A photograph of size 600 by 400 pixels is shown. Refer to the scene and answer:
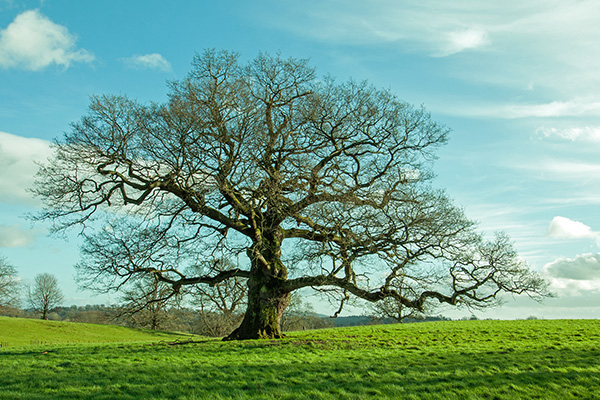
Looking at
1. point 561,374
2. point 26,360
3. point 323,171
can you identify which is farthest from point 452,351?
point 26,360

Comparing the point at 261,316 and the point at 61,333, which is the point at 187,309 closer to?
the point at 261,316

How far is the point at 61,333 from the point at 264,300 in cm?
3360

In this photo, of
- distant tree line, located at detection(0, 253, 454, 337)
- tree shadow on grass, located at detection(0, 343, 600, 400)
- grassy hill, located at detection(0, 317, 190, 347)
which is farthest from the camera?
grassy hill, located at detection(0, 317, 190, 347)

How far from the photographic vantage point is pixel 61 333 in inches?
1656

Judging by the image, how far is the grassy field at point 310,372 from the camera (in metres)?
8.82

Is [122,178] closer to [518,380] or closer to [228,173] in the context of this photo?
[228,173]

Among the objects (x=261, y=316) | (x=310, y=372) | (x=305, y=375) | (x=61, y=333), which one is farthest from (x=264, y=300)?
(x=61, y=333)

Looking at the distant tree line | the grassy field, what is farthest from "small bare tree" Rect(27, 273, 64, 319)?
the grassy field

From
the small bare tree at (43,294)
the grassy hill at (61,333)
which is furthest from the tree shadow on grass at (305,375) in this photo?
the small bare tree at (43,294)

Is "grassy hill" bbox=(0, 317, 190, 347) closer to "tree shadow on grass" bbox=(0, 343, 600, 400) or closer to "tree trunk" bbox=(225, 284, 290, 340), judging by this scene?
"tree trunk" bbox=(225, 284, 290, 340)

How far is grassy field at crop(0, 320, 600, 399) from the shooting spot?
8.82 meters

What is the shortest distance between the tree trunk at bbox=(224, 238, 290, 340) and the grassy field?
1.87m

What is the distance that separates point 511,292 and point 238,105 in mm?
13147

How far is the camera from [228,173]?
1694 centimetres
